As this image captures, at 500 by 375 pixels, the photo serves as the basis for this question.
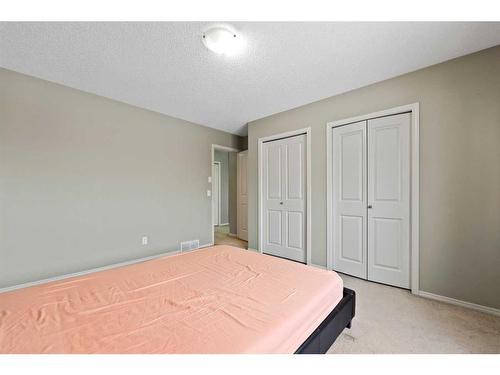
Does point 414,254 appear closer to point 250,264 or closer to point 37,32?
point 250,264

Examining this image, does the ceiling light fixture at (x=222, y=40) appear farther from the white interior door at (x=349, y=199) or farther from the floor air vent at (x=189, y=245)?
the floor air vent at (x=189, y=245)

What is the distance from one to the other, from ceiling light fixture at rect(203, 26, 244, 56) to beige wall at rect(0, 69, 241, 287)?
1.89m

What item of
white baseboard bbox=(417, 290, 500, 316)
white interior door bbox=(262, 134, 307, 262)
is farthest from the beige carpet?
white interior door bbox=(262, 134, 307, 262)

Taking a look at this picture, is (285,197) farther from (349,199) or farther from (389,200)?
(389,200)

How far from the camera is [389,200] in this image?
2.33 m

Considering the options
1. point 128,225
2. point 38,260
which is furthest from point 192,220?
point 38,260

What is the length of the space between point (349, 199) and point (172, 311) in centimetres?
233

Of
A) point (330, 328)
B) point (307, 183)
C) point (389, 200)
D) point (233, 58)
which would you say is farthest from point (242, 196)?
point (330, 328)

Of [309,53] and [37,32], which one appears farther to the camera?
[309,53]

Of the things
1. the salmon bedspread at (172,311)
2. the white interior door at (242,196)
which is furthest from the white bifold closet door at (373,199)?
the white interior door at (242,196)

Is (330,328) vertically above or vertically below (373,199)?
below

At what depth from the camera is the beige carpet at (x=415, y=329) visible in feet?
4.61
